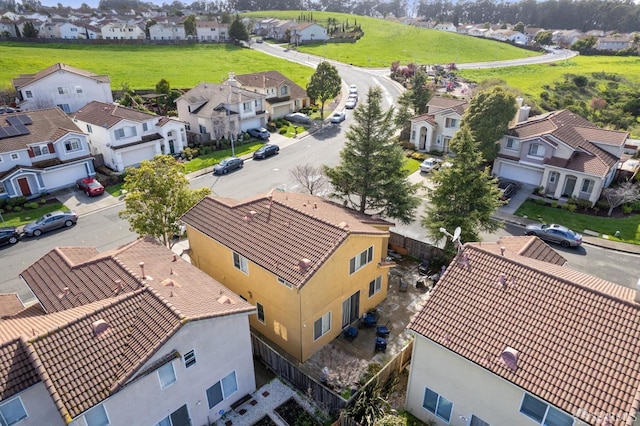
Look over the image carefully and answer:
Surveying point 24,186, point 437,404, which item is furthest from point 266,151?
point 437,404

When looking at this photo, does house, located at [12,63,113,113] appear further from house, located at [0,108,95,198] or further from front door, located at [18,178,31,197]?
front door, located at [18,178,31,197]

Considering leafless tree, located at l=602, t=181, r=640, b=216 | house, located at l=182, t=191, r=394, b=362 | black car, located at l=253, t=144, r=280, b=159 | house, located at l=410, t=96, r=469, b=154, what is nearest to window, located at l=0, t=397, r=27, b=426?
house, located at l=182, t=191, r=394, b=362

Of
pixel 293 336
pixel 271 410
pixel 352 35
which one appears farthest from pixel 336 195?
pixel 352 35

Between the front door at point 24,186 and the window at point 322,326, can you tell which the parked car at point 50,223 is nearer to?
the front door at point 24,186

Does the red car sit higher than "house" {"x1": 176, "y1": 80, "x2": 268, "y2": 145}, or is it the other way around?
"house" {"x1": 176, "y1": 80, "x2": 268, "y2": 145}

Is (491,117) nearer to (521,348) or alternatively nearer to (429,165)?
(429,165)

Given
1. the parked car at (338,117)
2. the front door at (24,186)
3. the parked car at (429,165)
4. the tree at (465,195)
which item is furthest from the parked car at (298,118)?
the tree at (465,195)

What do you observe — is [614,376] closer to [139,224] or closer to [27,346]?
[27,346]
